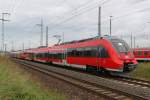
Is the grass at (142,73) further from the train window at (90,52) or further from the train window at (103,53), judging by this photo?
the train window at (90,52)

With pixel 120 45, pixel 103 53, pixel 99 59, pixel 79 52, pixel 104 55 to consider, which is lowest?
pixel 99 59

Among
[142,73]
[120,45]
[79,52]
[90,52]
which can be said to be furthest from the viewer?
[79,52]

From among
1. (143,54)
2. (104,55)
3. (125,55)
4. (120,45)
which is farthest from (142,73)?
(143,54)

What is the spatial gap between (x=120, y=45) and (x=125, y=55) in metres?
1.02

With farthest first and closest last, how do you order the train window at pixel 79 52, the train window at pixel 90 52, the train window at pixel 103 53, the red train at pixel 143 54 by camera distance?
the red train at pixel 143 54
the train window at pixel 79 52
the train window at pixel 90 52
the train window at pixel 103 53

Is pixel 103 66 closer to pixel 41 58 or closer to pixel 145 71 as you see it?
pixel 145 71

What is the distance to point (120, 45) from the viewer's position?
20.8 metres

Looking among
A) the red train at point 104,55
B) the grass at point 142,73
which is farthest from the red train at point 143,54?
the grass at point 142,73

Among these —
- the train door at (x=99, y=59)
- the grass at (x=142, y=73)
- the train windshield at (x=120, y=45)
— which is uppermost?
the train windshield at (x=120, y=45)

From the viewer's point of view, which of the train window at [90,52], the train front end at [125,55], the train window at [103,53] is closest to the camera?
the train front end at [125,55]

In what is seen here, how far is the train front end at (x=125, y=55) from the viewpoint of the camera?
1959cm

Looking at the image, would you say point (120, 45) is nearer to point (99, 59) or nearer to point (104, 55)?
point (104, 55)

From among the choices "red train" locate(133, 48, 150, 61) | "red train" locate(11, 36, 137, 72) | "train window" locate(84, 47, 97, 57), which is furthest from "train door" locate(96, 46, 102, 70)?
"red train" locate(133, 48, 150, 61)

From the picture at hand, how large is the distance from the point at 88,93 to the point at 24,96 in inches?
200
